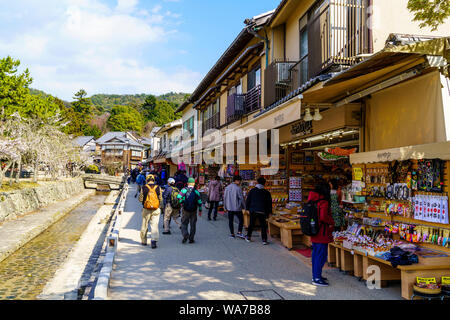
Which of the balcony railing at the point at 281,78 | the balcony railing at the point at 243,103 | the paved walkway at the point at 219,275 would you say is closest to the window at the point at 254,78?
the balcony railing at the point at 243,103

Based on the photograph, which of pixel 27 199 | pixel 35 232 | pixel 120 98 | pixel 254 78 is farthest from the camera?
pixel 120 98

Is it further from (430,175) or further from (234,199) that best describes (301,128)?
(430,175)

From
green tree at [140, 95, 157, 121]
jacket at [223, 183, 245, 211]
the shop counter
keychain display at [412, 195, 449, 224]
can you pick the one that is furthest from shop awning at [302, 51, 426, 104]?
green tree at [140, 95, 157, 121]

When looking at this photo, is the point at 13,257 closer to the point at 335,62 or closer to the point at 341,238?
the point at 341,238

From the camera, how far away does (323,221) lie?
19.2 feet

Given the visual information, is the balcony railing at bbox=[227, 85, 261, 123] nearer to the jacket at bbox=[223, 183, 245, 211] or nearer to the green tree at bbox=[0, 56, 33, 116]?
the jacket at bbox=[223, 183, 245, 211]

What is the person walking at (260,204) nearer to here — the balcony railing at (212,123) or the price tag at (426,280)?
the price tag at (426,280)

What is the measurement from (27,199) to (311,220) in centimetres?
1766

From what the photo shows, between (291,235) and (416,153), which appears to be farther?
(291,235)

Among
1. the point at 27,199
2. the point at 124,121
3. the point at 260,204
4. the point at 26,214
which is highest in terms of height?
the point at 124,121

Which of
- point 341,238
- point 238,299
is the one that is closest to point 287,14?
point 341,238

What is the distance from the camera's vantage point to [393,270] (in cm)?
578

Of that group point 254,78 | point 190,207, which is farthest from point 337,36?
point 254,78

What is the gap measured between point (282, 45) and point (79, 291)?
10.5 metres
